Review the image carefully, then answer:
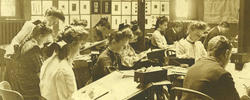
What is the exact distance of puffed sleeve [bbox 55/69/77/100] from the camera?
9.26 ft

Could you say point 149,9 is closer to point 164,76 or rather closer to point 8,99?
point 164,76

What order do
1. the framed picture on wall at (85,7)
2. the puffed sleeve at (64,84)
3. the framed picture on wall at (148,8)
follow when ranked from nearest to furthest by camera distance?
the puffed sleeve at (64,84) < the framed picture on wall at (85,7) < the framed picture on wall at (148,8)

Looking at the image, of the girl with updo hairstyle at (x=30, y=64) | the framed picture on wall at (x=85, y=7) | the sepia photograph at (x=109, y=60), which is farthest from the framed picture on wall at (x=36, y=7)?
the girl with updo hairstyle at (x=30, y=64)

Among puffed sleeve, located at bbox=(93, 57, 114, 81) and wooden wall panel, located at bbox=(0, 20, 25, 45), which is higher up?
wooden wall panel, located at bbox=(0, 20, 25, 45)

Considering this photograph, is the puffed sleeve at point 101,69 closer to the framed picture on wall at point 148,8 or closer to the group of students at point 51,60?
the group of students at point 51,60

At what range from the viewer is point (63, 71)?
283 centimetres

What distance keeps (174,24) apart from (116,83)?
7.71 m

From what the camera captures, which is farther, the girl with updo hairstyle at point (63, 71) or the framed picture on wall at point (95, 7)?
the framed picture on wall at point (95, 7)

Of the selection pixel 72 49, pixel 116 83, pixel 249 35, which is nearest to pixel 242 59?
pixel 249 35

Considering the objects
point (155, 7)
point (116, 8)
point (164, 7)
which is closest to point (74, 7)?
point (116, 8)

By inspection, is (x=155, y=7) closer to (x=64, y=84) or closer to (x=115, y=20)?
(x=115, y=20)

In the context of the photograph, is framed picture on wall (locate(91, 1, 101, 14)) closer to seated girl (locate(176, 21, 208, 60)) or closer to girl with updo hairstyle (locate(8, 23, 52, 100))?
seated girl (locate(176, 21, 208, 60))

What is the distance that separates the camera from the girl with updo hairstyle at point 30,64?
12.5ft

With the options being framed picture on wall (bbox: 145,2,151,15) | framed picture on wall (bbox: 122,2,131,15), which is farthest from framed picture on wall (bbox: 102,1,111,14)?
framed picture on wall (bbox: 145,2,151,15)
